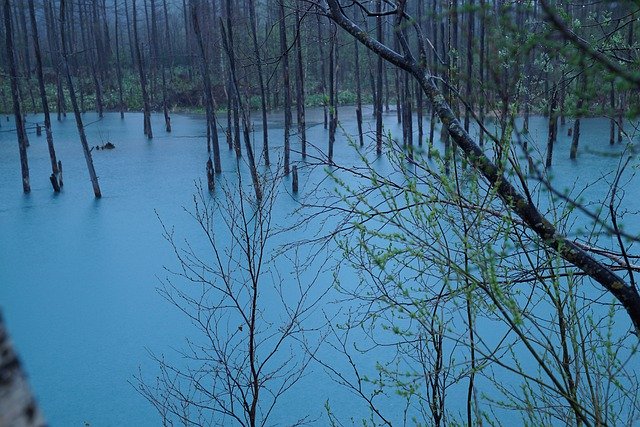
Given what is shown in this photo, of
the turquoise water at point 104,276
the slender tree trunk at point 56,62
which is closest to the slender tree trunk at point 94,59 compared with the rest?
the slender tree trunk at point 56,62

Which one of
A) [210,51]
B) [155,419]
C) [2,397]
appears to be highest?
[210,51]

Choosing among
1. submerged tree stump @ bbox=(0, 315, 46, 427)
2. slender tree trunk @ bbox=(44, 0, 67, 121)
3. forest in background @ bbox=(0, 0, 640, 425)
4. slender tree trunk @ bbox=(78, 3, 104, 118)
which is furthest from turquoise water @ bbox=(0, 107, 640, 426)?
slender tree trunk @ bbox=(78, 3, 104, 118)

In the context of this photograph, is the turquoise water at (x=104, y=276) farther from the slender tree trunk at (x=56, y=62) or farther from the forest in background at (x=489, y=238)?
the slender tree trunk at (x=56, y=62)

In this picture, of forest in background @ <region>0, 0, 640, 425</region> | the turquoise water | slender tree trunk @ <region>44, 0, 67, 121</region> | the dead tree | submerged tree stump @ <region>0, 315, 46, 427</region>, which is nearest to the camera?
submerged tree stump @ <region>0, 315, 46, 427</region>

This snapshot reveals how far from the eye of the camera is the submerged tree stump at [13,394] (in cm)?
27

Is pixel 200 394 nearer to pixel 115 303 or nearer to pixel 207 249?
pixel 115 303

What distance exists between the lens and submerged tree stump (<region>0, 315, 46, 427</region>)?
0.27 metres

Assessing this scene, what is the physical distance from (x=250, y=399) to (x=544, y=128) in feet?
45.6

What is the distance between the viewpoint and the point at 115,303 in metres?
6.46

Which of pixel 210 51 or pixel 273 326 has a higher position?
pixel 210 51

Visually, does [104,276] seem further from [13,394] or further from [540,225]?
[13,394]

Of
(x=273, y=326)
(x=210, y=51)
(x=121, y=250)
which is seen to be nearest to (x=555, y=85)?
(x=273, y=326)

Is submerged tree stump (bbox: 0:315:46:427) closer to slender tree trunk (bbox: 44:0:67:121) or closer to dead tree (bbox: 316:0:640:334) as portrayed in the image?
dead tree (bbox: 316:0:640:334)

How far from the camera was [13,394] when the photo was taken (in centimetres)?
28
